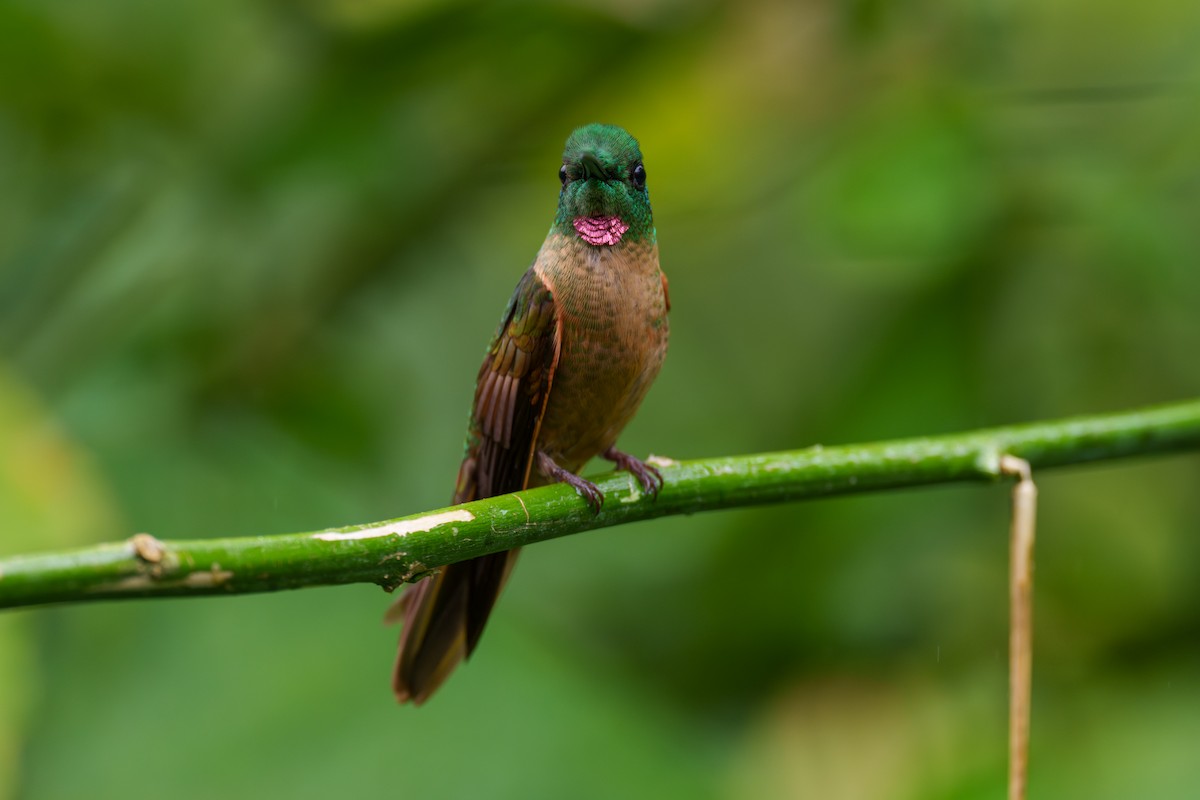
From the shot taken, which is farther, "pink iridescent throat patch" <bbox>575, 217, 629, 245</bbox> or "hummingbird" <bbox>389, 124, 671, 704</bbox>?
"pink iridescent throat patch" <bbox>575, 217, 629, 245</bbox>

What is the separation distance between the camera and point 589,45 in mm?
4070

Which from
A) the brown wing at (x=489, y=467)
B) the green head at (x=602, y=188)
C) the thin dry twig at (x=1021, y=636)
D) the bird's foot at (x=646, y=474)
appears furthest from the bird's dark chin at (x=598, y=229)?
the thin dry twig at (x=1021, y=636)

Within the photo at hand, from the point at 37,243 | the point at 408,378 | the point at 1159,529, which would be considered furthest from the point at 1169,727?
the point at 37,243

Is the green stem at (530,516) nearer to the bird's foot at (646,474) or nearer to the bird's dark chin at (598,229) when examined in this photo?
the bird's foot at (646,474)

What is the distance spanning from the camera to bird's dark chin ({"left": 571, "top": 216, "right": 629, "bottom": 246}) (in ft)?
8.87

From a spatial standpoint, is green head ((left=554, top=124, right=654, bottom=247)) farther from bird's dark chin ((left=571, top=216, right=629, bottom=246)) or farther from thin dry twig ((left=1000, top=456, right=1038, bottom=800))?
thin dry twig ((left=1000, top=456, right=1038, bottom=800))

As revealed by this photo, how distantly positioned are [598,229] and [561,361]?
0.31 m

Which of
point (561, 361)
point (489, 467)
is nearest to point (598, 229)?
point (561, 361)

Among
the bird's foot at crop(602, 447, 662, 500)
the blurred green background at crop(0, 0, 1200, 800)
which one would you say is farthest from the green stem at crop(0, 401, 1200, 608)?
the blurred green background at crop(0, 0, 1200, 800)

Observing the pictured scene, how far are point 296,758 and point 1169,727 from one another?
2.40 meters

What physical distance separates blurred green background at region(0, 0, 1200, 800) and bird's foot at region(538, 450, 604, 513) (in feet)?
3.86

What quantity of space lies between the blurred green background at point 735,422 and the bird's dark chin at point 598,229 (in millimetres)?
1122

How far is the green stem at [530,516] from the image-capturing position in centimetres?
131

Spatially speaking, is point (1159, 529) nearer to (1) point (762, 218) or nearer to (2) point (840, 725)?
(2) point (840, 725)
